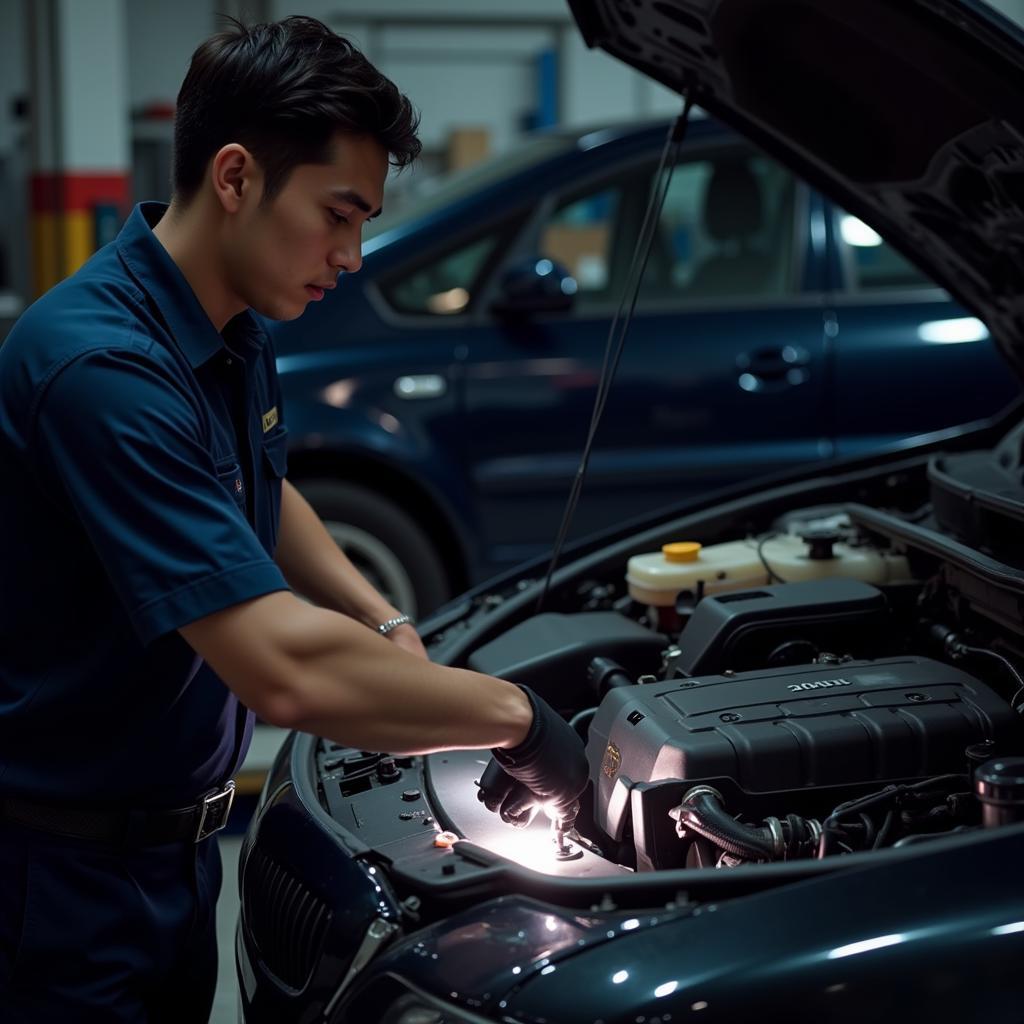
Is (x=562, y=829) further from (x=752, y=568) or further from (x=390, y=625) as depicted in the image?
(x=752, y=568)

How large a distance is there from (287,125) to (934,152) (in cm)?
106

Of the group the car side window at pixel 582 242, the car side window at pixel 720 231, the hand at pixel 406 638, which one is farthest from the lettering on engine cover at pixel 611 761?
the car side window at pixel 582 242

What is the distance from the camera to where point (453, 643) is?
2238mm

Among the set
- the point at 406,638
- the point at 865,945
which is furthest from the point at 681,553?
the point at 865,945

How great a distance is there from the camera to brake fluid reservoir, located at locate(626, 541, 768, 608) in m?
2.30

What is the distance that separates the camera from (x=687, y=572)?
2.31m

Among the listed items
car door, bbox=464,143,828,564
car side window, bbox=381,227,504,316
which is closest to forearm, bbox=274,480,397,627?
car door, bbox=464,143,828,564

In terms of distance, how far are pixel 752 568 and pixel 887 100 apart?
2.50ft

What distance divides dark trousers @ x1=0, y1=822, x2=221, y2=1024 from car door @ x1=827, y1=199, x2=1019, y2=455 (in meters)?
3.03

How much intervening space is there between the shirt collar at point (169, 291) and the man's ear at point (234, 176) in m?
0.11

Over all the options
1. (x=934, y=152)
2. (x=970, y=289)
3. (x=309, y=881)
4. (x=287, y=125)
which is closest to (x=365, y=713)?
(x=309, y=881)

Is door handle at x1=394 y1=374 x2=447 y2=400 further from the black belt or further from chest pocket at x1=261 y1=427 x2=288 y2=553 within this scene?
the black belt

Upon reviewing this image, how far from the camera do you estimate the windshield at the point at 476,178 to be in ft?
14.0

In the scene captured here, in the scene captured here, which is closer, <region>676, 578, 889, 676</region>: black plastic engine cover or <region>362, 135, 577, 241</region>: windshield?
<region>676, 578, 889, 676</region>: black plastic engine cover
